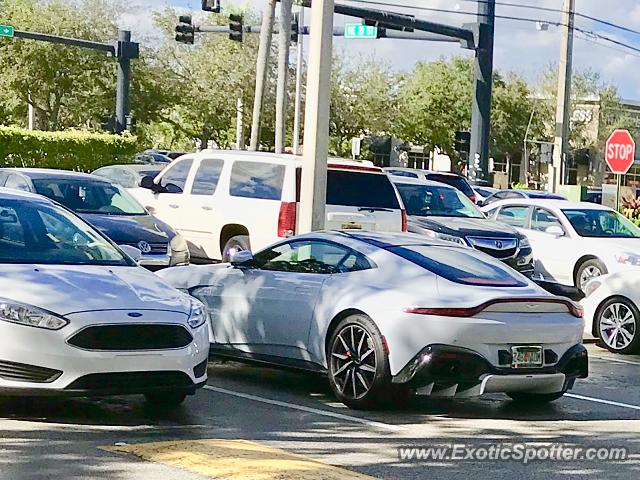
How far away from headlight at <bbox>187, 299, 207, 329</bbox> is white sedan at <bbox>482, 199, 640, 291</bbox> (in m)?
10.2

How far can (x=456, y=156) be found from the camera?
238 ft

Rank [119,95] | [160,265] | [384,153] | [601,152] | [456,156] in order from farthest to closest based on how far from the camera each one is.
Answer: [601,152] < [456,156] < [384,153] < [119,95] < [160,265]

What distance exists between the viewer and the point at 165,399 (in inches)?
354

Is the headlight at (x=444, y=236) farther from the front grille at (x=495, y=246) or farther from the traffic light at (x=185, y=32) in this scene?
the traffic light at (x=185, y=32)

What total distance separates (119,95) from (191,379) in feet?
111

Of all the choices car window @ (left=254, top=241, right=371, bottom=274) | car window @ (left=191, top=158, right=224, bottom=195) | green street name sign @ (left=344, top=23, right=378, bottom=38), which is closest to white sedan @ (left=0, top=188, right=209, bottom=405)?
car window @ (left=254, top=241, right=371, bottom=274)

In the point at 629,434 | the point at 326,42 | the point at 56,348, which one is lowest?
the point at 629,434

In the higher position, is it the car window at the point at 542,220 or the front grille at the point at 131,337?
the car window at the point at 542,220

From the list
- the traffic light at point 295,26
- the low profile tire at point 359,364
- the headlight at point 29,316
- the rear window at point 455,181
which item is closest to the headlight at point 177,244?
the low profile tire at point 359,364

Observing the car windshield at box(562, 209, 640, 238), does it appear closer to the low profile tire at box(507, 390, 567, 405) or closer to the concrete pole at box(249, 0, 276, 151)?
the low profile tire at box(507, 390, 567, 405)

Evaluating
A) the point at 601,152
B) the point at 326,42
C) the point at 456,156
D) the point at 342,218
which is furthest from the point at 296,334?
the point at 601,152

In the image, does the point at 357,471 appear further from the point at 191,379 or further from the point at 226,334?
the point at 226,334

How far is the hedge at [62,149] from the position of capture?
36.3 metres

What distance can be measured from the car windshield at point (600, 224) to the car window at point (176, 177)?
20.5ft
